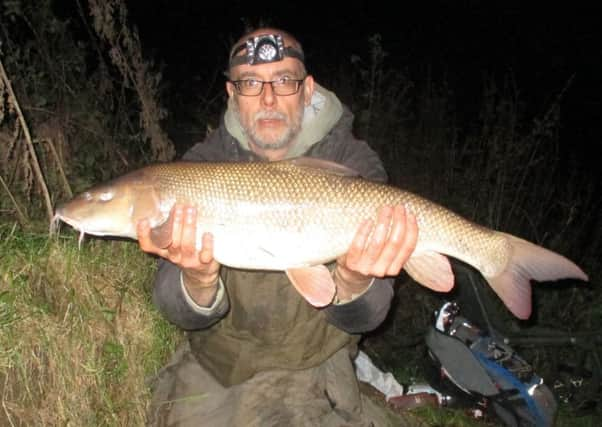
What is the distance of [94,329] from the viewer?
2465 millimetres

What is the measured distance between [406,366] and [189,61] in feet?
28.5

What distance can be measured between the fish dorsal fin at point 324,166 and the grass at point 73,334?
3.84ft

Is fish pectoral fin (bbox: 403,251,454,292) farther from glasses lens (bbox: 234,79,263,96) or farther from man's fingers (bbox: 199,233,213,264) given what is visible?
glasses lens (bbox: 234,79,263,96)

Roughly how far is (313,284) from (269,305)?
0.40 m

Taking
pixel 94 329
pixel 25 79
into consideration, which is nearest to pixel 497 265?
pixel 94 329

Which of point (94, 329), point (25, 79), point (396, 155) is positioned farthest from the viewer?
point (396, 155)

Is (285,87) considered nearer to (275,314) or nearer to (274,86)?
(274,86)

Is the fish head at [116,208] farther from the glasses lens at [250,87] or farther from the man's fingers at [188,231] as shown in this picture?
the glasses lens at [250,87]

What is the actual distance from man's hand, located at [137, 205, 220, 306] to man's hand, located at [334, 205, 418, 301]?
1.86ft

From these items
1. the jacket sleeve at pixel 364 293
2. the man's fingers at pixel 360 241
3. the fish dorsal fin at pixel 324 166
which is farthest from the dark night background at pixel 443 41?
the man's fingers at pixel 360 241

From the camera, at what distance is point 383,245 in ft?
7.09

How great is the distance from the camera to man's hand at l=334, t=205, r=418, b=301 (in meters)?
2.15

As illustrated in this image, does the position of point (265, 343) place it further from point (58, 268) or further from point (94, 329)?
point (58, 268)

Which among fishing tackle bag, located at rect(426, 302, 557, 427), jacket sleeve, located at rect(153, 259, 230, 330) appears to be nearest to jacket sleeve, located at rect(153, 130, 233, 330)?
jacket sleeve, located at rect(153, 259, 230, 330)
